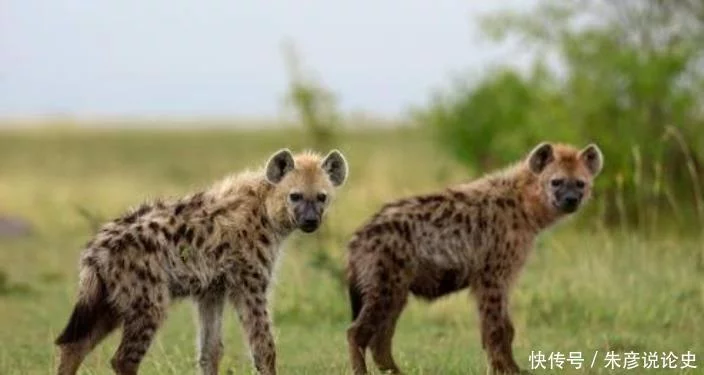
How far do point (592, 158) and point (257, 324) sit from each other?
7.31ft

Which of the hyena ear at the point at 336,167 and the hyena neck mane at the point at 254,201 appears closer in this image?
the hyena neck mane at the point at 254,201

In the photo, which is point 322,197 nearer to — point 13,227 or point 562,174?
point 562,174

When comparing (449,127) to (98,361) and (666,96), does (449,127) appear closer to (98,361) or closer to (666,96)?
(666,96)

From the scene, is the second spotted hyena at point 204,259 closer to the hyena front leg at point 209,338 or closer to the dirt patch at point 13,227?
the hyena front leg at point 209,338

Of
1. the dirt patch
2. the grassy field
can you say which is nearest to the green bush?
the grassy field

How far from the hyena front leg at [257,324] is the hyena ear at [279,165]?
0.49 m

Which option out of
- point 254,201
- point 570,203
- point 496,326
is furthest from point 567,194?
point 254,201

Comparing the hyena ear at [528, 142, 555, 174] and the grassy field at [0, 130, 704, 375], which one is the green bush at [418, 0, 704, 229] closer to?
the grassy field at [0, 130, 704, 375]

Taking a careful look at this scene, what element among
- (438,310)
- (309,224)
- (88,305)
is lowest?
(438,310)


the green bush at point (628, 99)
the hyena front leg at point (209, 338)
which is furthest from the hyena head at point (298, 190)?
the green bush at point (628, 99)

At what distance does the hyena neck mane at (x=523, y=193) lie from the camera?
24.2 feet

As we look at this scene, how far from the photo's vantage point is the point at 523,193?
7445mm

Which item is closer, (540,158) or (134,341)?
(134,341)

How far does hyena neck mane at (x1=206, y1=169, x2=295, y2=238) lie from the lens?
642 cm
